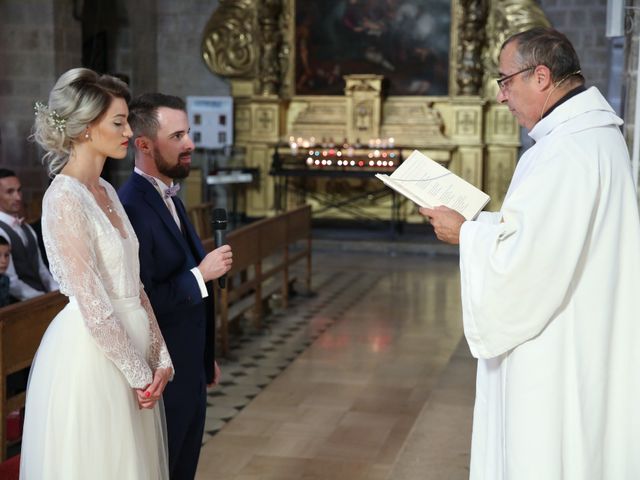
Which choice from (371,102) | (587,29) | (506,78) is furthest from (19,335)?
(587,29)

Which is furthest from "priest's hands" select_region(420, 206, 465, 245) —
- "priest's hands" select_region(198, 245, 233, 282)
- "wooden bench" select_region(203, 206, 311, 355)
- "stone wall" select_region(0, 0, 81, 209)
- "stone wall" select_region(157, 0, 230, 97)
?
"stone wall" select_region(157, 0, 230, 97)

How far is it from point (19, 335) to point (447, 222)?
2.27 metres

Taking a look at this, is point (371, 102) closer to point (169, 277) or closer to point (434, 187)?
point (434, 187)

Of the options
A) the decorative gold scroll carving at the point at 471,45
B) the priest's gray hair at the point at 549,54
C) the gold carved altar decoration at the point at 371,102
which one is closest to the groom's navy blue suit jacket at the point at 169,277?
the priest's gray hair at the point at 549,54

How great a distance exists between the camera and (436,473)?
193 inches

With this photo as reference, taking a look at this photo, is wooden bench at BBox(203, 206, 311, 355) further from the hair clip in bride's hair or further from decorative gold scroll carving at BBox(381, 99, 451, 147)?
decorative gold scroll carving at BBox(381, 99, 451, 147)

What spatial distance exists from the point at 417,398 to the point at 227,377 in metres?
1.46

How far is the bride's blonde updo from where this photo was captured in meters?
2.95

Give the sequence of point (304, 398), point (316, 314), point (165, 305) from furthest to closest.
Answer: point (316, 314) < point (304, 398) < point (165, 305)

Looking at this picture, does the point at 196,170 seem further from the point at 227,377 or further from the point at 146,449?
the point at 146,449

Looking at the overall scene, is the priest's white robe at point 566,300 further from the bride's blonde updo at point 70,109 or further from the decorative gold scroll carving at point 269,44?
the decorative gold scroll carving at point 269,44

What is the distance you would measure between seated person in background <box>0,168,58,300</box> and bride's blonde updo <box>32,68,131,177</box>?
3609 mm

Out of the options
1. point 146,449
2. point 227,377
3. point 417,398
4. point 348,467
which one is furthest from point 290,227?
point 146,449

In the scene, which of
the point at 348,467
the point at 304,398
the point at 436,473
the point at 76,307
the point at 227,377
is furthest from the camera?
the point at 227,377
